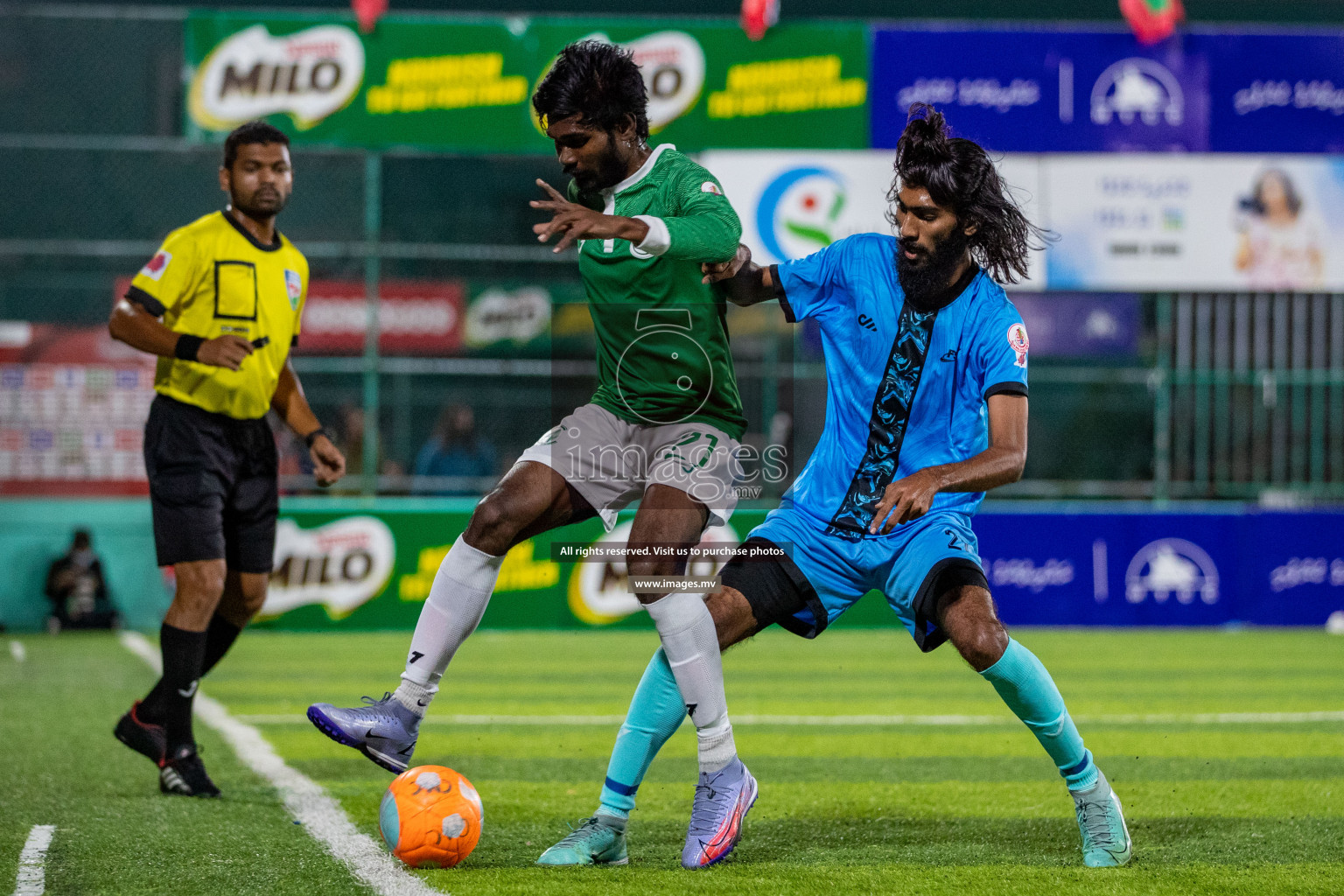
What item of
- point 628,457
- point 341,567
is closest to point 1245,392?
point 341,567

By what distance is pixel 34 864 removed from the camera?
14.5 ft

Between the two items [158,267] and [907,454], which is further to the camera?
[158,267]

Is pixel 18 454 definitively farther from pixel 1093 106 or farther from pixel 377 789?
pixel 1093 106

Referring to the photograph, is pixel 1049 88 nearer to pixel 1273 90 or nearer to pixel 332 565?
pixel 1273 90

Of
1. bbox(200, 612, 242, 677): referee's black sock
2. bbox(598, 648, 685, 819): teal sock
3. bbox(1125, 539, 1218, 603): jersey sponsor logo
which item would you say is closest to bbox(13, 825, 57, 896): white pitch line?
bbox(200, 612, 242, 677): referee's black sock

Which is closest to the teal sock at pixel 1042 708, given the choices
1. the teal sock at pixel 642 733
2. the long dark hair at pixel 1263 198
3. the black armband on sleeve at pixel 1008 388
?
the black armband on sleeve at pixel 1008 388

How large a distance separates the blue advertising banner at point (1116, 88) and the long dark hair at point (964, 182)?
11287 mm

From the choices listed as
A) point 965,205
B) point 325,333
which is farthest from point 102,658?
point 965,205

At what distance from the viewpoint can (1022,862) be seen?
15.1 feet

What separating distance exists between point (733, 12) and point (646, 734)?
64.2 ft

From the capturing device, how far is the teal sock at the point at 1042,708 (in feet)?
14.9

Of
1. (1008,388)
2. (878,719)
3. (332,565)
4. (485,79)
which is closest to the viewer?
(1008,388)

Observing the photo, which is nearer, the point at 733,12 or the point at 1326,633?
the point at 1326,633

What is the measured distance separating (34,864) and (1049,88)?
13.8 metres
